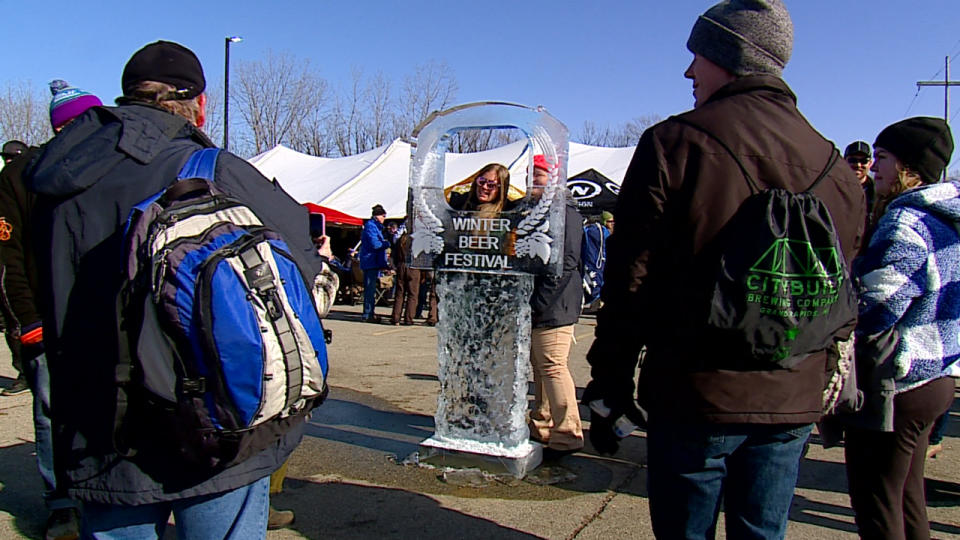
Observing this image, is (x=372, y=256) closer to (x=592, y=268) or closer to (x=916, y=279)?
(x=592, y=268)

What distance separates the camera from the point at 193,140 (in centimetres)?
202

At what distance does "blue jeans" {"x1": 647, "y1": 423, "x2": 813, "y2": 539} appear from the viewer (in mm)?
1907

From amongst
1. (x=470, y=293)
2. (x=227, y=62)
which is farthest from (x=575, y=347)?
(x=227, y=62)

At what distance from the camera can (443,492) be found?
407 cm

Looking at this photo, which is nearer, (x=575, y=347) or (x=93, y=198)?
(x=93, y=198)

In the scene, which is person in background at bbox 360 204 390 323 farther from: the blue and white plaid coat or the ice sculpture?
the blue and white plaid coat

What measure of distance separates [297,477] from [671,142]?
10.5ft

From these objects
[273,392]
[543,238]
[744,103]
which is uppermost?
[744,103]

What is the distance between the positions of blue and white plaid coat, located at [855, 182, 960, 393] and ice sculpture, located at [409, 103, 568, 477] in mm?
1779

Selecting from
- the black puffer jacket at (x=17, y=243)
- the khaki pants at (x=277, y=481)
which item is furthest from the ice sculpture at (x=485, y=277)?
the black puffer jacket at (x=17, y=243)

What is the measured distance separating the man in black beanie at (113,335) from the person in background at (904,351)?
2.00 metres

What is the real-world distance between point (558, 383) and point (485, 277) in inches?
34.0

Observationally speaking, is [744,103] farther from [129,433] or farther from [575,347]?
[575,347]

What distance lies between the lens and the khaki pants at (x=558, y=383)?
450 cm
